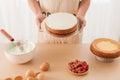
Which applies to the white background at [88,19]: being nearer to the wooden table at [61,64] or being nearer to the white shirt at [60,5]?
the white shirt at [60,5]

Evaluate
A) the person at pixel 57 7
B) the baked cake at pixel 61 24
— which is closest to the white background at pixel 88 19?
the person at pixel 57 7

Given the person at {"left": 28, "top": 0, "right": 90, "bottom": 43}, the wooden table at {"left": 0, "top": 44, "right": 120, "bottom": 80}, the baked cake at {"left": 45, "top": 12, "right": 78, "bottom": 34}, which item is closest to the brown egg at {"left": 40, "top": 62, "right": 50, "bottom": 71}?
the wooden table at {"left": 0, "top": 44, "right": 120, "bottom": 80}

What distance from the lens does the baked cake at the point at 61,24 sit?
1.37 meters

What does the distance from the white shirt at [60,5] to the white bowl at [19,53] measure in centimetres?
40

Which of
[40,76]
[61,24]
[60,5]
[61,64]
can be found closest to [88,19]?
[60,5]

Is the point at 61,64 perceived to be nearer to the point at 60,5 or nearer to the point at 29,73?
the point at 29,73

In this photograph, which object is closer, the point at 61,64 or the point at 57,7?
the point at 61,64

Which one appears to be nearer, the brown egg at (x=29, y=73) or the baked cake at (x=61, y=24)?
the brown egg at (x=29, y=73)

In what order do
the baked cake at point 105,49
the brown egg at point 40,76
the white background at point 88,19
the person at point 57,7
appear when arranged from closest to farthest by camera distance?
the brown egg at point 40,76 < the baked cake at point 105,49 < the person at point 57,7 < the white background at point 88,19

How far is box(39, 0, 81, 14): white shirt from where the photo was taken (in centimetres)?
169

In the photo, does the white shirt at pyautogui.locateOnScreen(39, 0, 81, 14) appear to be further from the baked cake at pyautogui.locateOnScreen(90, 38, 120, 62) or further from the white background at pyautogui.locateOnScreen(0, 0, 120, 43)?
the white background at pyautogui.locateOnScreen(0, 0, 120, 43)

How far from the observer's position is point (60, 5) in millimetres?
1693

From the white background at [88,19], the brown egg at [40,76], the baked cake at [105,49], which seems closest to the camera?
the brown egg at [40,76]

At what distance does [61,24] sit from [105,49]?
270 millimetres
